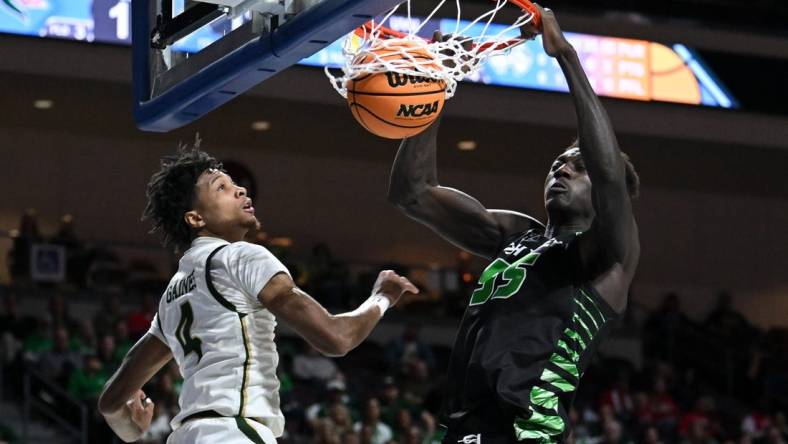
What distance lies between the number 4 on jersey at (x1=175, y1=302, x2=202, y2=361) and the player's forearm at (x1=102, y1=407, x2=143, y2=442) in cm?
50

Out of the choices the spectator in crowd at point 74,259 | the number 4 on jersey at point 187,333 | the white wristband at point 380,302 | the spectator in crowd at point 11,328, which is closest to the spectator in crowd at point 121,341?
the spectator in crowd at point 11,328

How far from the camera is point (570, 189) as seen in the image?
197 inches

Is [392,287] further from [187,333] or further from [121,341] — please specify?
[121,341]

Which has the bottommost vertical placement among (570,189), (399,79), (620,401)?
(620,401)

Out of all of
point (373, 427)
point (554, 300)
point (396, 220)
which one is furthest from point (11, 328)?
point (554, 300)

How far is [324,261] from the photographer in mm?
17500

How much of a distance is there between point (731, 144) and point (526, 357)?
14.7 m

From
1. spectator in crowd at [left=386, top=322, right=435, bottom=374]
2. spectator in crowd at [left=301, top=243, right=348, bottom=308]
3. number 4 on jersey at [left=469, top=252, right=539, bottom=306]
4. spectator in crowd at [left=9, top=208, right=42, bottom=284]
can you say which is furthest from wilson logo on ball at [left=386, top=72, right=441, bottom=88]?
spectator in crowd at [left=301, top=243, right=348, bottom=308]

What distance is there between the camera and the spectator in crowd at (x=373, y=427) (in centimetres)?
1244

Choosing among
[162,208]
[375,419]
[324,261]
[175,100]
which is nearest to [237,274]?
[162,208]

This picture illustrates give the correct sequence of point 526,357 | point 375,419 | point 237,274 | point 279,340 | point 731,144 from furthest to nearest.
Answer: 1. point 731,144
2. point 279,340
3. point 375,419
4. point 526,357
5. point 237,274

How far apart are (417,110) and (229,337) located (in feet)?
3.47

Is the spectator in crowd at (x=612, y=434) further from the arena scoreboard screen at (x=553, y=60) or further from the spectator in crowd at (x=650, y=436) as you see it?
the arena scoreboard screen at (x=553, y=60)

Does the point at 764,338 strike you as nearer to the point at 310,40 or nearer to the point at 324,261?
the point at 324,261
